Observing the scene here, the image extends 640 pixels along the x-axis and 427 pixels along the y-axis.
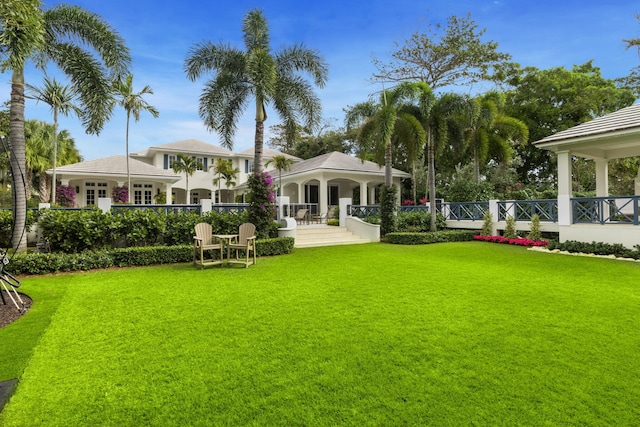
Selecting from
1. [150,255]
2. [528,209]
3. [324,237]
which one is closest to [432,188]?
[528,209]

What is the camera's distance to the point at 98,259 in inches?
361

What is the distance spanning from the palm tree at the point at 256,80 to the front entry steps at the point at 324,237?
3.74 metres

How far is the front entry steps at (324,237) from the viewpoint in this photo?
572 inches

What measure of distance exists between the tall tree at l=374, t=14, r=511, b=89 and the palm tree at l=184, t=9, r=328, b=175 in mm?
14525

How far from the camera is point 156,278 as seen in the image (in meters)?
7.84

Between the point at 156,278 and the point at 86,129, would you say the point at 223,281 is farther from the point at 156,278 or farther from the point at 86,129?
the point at 86,129

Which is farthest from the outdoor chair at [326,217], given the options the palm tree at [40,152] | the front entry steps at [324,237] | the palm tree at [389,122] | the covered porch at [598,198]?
the palm tree at [40,152]

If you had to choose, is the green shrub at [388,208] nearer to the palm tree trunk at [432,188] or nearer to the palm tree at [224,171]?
the palm tree trunk at [432,188]

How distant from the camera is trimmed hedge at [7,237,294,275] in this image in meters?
8.35

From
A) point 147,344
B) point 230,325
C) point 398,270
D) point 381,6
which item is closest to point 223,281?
point 230,325

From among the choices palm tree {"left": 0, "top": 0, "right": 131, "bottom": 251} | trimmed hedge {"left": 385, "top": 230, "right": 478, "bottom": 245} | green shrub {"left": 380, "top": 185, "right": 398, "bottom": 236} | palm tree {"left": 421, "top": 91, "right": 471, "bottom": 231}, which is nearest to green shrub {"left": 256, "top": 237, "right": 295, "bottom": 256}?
trimmed hedge {"left": 385, "top": 230, "right": 478, "bottom": 245}

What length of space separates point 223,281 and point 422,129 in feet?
38.5

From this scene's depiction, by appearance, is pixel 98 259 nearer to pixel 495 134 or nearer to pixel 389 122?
pixel 389 122

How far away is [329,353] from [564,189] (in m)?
12.6
